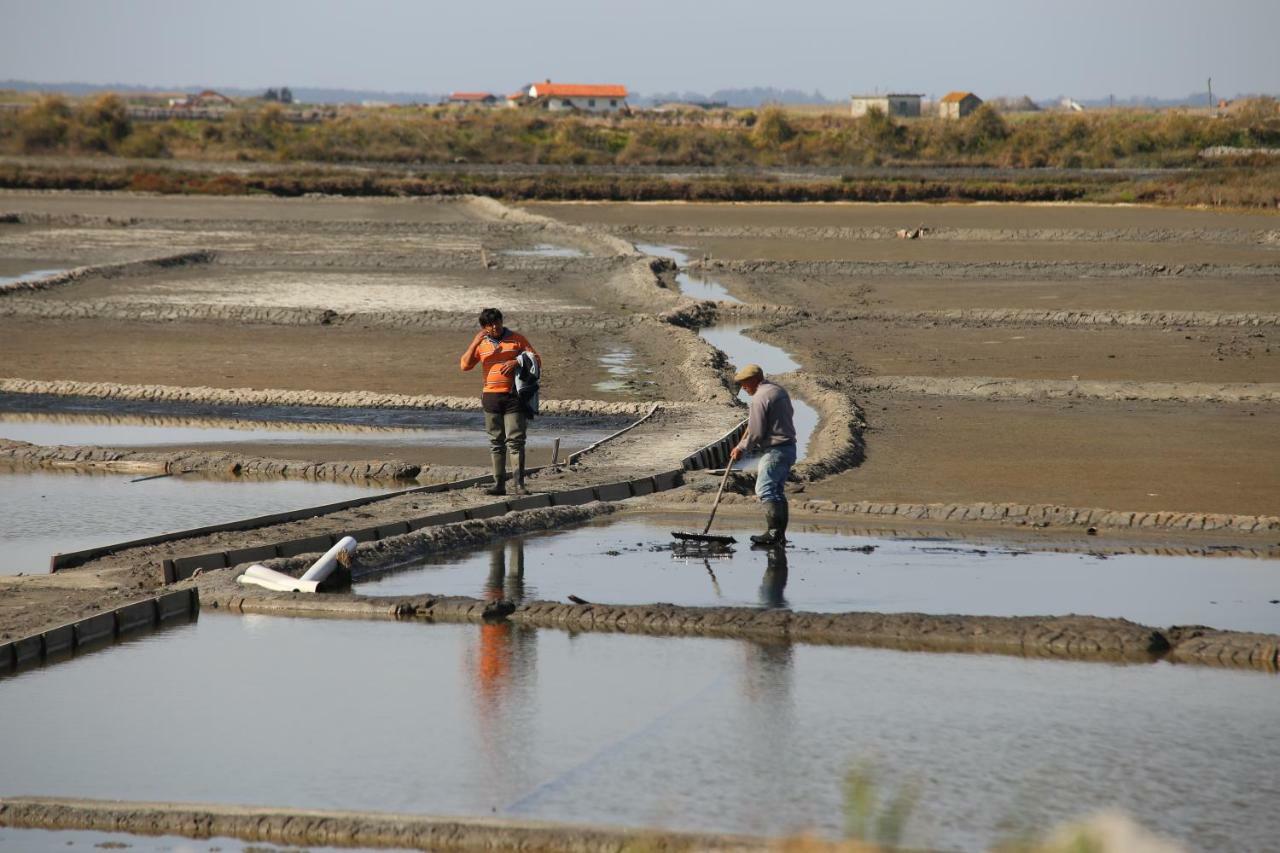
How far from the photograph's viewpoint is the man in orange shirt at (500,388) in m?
12.3

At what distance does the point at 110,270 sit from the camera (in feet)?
105

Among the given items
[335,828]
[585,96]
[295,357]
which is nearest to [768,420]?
[335,828]

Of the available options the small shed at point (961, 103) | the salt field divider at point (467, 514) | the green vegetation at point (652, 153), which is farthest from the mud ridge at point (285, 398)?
the small shed at point (961, 103)

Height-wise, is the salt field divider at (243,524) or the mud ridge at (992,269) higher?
the mud ridge at (992,269)

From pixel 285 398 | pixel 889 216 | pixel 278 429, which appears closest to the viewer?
pixel 278 429

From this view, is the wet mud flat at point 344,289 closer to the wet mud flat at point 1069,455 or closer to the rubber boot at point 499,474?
the wet mud flat at point 1069,455

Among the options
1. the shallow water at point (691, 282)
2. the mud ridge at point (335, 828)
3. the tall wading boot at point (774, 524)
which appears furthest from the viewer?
the shallow water at point (691, 282)

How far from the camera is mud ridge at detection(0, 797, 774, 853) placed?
5.83 meters

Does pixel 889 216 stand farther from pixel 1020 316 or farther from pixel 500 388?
pixel 500 388

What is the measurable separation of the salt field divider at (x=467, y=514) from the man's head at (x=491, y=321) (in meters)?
1.25

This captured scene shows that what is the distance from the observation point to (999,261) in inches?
1357

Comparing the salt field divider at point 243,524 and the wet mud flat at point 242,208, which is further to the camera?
the wet mud flat at point 242,208

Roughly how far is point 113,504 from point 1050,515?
709cm

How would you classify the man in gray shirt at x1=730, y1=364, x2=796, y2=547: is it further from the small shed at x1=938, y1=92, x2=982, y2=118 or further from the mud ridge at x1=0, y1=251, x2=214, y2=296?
the small shed at x1=938, y1=92, x2=982, y2=118
